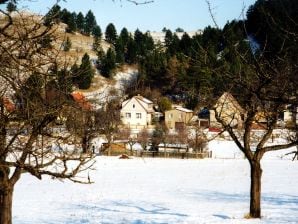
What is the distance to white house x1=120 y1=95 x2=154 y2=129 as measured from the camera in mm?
64125

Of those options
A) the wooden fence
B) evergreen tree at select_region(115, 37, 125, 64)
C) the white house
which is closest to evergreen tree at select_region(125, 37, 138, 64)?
evergreen tree at select_region(115, 37, 125, 64)

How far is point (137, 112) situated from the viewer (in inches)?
2544

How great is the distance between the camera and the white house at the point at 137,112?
64125mm

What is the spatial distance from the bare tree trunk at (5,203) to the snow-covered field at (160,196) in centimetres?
621

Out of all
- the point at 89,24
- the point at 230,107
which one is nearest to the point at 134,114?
the point at 230,107

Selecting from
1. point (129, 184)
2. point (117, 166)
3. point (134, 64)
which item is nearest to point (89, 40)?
point (134, 64)

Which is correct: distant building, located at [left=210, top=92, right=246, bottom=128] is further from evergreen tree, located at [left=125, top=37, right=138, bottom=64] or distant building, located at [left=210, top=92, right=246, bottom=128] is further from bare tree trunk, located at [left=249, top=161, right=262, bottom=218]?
evergreen tree, located at [left=125, top=37, right=138, bottom=64]

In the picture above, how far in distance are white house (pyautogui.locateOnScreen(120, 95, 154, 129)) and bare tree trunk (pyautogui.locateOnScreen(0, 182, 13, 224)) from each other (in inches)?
2150

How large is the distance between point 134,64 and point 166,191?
246ft

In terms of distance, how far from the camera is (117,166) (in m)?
40.4

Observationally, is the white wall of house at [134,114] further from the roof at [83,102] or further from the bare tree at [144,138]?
the roof at [83,102]

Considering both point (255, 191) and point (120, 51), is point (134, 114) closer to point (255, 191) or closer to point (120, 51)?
point (120, 51)

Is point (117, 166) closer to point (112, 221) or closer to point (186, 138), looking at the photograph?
point (186, 138)

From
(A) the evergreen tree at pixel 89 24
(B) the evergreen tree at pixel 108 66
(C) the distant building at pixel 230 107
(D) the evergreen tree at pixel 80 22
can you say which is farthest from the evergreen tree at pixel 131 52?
(C) the distant building at pixel 230 107
